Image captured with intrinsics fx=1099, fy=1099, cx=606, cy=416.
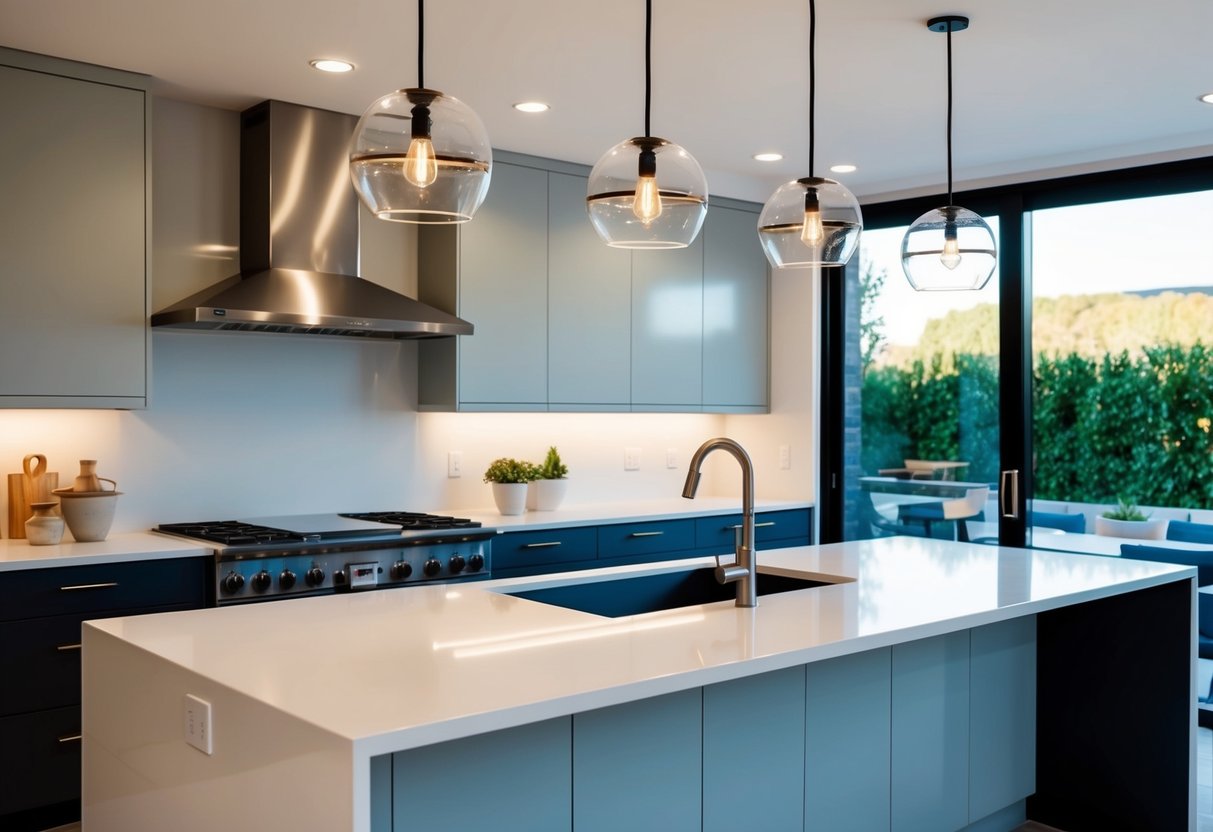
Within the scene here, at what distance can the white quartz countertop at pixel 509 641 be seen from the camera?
67.5 inches

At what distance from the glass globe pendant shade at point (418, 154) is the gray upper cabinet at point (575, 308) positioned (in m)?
2.54

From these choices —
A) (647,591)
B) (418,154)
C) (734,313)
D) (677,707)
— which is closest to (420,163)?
(418,154)

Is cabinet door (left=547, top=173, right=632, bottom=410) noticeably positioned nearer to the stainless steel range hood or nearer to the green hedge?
the stainless steel range hood

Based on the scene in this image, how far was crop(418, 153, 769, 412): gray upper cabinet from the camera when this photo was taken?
4.67 meters

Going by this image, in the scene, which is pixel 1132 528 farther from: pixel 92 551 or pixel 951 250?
pixel 92 551

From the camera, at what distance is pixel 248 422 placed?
4.36 m

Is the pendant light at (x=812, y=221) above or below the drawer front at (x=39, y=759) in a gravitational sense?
above

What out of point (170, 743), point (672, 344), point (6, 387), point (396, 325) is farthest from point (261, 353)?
point (170, 743)

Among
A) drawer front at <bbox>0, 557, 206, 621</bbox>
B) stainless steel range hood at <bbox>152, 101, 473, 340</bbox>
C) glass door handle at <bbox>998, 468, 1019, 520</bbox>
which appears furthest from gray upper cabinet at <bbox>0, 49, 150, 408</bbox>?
glass door handle at <bbox>998, 468, 1019, 520</bbox>

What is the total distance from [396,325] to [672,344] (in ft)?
5.59

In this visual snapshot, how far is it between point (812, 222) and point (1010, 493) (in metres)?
3.01

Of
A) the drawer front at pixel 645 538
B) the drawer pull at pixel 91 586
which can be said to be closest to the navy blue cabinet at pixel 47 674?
the drawer pull at pixel 91 586

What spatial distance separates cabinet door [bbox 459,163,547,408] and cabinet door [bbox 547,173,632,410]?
60mm

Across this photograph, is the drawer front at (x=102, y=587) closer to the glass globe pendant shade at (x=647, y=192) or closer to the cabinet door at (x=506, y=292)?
the cabinet door at (x=506, y=292)
